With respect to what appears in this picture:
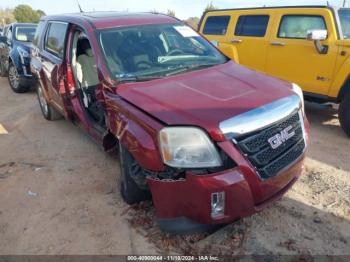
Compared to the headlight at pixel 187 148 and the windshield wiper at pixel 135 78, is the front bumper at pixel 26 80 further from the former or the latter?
the headlight at pixel 187 148

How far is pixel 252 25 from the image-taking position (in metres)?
6.52

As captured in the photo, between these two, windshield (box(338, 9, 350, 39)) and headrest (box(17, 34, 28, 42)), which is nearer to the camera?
windshield (box(338, 9, 350, 39))

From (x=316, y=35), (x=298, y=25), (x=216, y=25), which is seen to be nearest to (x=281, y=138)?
(x=316, y=35)

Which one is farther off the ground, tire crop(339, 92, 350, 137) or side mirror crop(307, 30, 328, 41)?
side mirror crop(307, 30, 328, 41)

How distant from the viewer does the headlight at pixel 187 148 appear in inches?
95.7

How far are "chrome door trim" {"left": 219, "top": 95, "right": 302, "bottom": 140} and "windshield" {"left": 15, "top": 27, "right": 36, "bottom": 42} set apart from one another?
8120mm

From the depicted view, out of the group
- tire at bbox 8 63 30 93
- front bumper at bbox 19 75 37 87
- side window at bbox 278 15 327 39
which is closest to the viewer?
side window at bbox 278 15 327 39

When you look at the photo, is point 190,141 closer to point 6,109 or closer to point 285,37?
point 285,37

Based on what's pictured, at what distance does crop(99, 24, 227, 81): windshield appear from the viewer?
3375 mm

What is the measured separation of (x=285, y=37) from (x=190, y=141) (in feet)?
13.9

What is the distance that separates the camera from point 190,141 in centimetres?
245

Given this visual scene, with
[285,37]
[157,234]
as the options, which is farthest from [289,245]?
[285,37]

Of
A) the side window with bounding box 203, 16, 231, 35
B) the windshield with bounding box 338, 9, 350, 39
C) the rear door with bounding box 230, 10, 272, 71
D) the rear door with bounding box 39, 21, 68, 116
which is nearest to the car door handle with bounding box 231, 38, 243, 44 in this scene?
the rear door with bounding box 230, 10, 272, 71

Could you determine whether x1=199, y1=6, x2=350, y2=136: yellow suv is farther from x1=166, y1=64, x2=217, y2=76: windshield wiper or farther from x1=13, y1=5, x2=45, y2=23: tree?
x1=13, y1=5, x2=45, y2=23: tree
